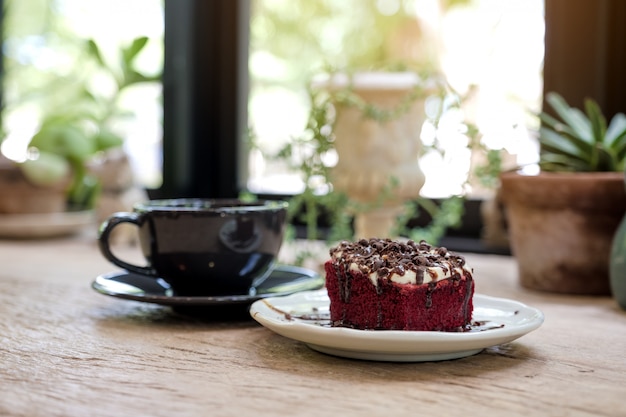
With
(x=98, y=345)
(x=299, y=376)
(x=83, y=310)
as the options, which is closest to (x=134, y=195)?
(x=83, y=310)

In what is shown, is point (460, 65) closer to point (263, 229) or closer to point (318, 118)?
point (318, 118)

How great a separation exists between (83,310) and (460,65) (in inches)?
35.6

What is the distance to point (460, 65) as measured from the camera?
1449mm

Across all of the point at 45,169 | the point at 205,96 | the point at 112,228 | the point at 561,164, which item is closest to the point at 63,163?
the point at 45,169

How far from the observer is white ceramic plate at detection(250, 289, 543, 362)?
1.72 ft

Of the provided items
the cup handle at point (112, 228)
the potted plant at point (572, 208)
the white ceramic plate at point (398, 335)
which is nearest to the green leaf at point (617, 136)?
the potted plant at point (572, 208)

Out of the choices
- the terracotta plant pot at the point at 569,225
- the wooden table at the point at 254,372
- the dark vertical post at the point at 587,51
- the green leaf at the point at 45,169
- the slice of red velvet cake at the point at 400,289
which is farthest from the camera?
the green leaf at the point at 45,169

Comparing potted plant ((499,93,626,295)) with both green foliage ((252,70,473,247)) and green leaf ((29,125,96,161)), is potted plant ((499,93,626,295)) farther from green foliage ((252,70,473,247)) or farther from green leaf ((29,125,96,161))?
green leaf ((29,125,96,161))

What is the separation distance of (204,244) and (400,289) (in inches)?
8.4

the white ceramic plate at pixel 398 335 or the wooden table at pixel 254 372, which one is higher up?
the white ceramic plate at pixel 398 335

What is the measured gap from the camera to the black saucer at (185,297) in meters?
0.68

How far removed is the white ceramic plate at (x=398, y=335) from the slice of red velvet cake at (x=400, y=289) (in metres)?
0.03

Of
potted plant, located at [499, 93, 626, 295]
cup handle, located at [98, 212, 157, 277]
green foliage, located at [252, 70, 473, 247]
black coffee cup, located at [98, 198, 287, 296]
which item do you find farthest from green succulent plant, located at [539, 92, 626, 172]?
cup handle, located at [98, 212, 157, 277]

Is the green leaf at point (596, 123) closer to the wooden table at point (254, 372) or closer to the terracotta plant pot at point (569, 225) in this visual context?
the terracotta plant pot at point (569, 225)
